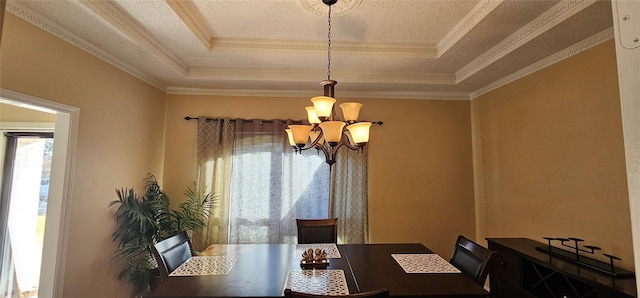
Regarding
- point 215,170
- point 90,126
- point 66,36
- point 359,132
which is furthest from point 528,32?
point 90,126

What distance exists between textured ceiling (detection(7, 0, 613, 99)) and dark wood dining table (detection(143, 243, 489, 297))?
1.79 meters

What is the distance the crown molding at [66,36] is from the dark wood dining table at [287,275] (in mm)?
1896

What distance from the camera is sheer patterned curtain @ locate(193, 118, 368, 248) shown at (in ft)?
11.3

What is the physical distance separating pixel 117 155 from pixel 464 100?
13.0ft

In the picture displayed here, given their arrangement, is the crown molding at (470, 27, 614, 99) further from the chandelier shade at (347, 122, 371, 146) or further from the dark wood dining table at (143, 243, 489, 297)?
the dark wood dining table at (143, 243, 489, 297)

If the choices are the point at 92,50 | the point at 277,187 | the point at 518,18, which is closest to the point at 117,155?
the point at 92,50

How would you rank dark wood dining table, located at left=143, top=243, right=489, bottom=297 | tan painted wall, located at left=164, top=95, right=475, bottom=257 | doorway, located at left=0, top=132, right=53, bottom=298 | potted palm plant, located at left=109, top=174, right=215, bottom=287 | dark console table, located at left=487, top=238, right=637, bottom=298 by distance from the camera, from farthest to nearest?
tan painted wall, located at left=164, top=95, right=475, bottom=257, doorway, located at left=0, top=132, right=53, bottom=298, potted palm plant, located at left=109, top=174, right=215, bottom=287, dark console table, located at left=487, top=238, right=637, bottom=298, dark wood dining table, located at left=143, top=243, right=489, bottom=297

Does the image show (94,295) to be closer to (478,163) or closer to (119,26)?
(119,26)

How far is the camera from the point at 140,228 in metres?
2.79

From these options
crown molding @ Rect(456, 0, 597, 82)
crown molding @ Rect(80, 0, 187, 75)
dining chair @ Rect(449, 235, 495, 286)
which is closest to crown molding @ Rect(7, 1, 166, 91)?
crown molding @ Rect(80, 0, 187, 75)

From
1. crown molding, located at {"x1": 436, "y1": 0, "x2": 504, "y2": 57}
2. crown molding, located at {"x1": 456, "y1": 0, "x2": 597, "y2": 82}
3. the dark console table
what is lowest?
the dark console table

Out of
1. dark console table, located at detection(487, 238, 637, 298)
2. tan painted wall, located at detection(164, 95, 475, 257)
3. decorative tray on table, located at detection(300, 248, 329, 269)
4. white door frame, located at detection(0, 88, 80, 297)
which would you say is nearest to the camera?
dark console table, located at detection(487, 238, 637, 298)

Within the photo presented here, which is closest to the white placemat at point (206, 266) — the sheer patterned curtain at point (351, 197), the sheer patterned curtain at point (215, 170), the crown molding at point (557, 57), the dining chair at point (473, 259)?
the sheer patterned curtain at point (215, 170)

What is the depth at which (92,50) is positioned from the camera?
2.42 metres
